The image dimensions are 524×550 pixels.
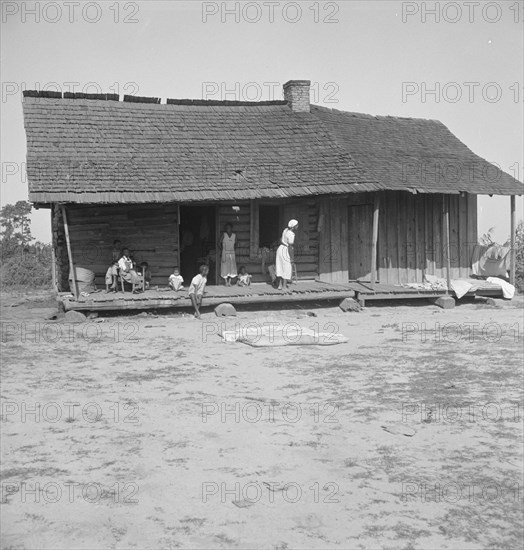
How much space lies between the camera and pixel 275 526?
204 inches

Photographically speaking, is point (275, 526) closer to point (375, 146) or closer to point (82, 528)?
point (82, 528)

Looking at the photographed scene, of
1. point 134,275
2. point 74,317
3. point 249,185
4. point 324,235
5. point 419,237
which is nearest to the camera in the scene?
point 74,317

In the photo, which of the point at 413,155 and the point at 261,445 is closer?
the point at 261,445

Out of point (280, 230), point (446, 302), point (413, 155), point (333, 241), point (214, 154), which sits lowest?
point (446, 302)

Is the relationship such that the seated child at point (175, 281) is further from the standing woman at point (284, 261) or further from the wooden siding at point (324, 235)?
the standing woman at point (284, 261)

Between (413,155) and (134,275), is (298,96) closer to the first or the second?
(413,155)

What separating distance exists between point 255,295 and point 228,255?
1.61m

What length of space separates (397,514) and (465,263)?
14726 mm

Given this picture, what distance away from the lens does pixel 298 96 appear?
19.8 meters

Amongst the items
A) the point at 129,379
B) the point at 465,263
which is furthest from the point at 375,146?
the point at 129,379

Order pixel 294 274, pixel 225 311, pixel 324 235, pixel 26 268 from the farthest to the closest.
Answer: pixel 26 268
pixel 324 235
pixel 294 274
pixel 225 311

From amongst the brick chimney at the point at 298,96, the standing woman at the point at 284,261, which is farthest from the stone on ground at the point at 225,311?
the brick chimney at the point at 298,96

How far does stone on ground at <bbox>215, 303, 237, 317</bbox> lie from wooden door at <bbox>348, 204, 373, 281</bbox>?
442 centimetres

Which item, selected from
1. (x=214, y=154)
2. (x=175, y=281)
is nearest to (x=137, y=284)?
(x=175, y=281)
